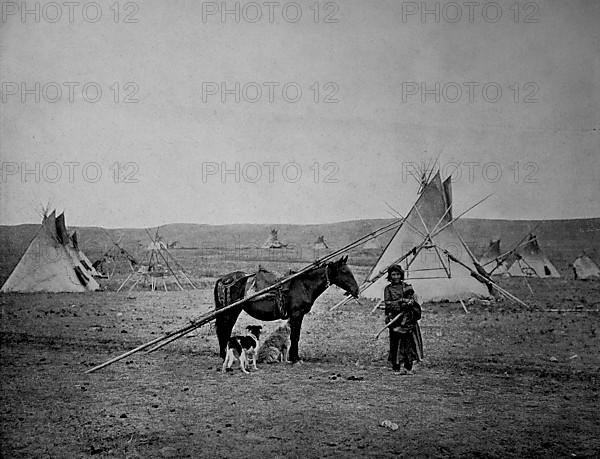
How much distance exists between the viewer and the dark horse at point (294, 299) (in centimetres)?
362

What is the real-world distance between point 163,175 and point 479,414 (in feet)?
7.48

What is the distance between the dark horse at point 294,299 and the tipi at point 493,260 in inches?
32.5

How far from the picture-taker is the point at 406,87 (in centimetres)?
380

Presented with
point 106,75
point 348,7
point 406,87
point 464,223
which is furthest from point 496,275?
point 106,75

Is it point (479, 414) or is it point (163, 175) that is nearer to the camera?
point (479, 414)

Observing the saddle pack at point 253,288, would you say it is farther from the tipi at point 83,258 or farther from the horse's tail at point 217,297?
the tipi at point 83,258

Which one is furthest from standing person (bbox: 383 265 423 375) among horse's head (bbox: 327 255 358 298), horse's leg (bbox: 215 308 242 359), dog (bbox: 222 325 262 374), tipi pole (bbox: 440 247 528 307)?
horse's leg (bbox: 215 308 242 359)

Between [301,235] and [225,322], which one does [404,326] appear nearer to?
[301,235]

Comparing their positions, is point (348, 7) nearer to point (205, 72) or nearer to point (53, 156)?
point (205, 72)

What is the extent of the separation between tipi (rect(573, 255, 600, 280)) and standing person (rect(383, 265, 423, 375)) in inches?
41.2

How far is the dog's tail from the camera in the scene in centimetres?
357

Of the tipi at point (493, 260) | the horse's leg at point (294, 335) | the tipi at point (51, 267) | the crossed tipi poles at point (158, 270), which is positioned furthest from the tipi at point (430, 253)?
the tipi at point (51, 267)

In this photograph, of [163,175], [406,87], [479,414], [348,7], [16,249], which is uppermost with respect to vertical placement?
[348,7]

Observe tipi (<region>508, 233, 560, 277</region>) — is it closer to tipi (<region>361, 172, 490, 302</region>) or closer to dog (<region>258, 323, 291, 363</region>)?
tipi (<region>361, 172, 490, 302</region>)
